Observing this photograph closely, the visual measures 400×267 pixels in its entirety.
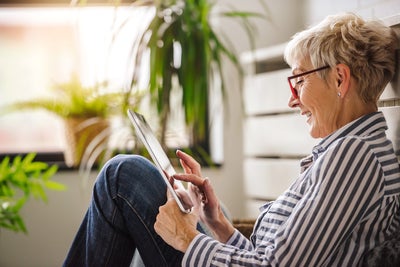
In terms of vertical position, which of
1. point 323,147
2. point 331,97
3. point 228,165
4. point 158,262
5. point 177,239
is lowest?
point 228,165

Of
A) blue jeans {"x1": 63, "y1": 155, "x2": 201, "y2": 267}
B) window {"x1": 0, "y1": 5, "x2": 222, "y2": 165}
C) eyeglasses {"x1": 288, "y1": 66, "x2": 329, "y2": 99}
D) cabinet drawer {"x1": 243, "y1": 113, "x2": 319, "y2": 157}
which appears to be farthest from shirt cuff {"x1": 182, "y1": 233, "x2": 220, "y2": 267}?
window {"x1": 0, "y1": 5, "x2": 222, "y2": 165}

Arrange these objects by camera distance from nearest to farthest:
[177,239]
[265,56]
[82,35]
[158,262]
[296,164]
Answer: [177,239] < [158,262] < [296,164] < [265,56] < [82,35]

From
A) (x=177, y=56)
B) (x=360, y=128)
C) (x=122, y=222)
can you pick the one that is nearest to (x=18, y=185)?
(x=177, y=56)

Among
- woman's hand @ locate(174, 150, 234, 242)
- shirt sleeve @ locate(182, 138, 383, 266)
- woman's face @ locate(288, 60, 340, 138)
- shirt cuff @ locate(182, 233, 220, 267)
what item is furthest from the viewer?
woman's hand @ locate(174, 150, 234, 242)

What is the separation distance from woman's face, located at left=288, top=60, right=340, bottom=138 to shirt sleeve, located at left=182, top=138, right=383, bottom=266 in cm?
21

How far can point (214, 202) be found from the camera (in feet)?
5.88

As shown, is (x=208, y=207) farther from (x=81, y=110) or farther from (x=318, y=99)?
(x=81, y=110)

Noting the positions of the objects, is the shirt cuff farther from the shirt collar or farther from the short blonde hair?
the short blonde hair

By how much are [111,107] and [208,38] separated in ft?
2.40

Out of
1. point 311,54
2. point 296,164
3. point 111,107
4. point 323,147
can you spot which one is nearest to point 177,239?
point 323,147

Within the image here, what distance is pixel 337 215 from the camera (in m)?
1.34

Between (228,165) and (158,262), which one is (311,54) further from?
(228,165)

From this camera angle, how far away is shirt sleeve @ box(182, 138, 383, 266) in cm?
134

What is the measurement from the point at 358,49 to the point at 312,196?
1.22ft
